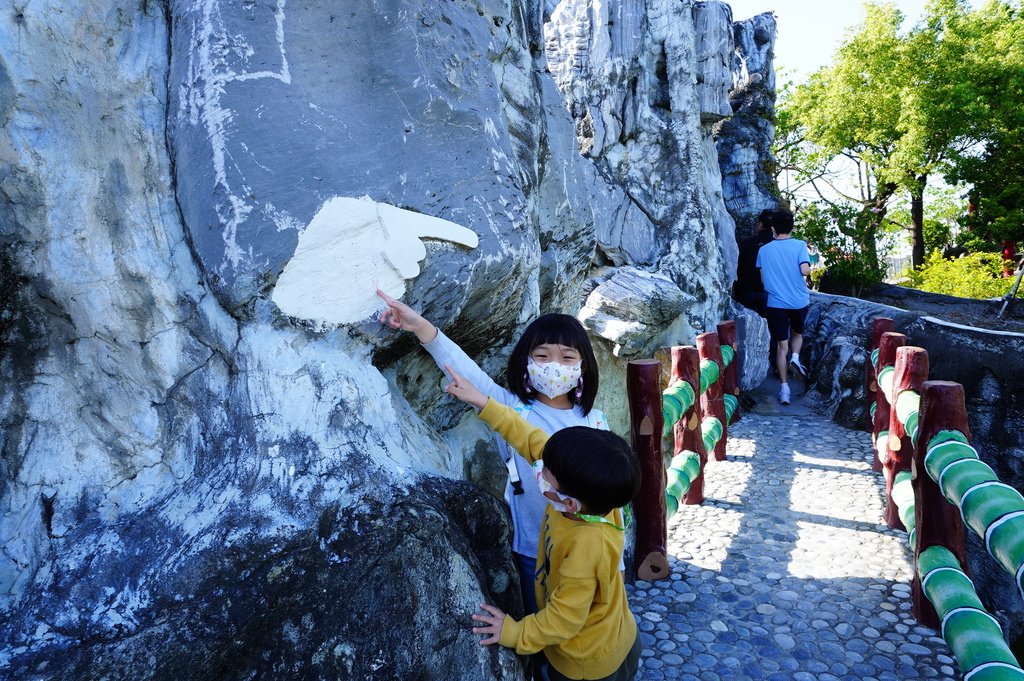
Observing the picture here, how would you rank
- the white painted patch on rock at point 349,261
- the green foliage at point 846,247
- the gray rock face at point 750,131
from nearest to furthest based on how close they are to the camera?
the white painted patch on rock at point 349,261, the gray rock face at point 750,131, the green foliage at point 846,247

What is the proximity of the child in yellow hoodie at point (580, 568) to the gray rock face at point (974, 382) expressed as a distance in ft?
10.2

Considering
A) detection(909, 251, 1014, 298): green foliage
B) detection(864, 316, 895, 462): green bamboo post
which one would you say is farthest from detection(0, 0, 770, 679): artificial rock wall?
detection(909, 251, 1014, 298): green foliage

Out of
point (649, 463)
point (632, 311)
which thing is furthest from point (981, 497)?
point (632, 311)

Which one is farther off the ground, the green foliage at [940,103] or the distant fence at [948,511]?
the green foliage at [940,103]

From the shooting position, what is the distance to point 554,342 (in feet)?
6.94

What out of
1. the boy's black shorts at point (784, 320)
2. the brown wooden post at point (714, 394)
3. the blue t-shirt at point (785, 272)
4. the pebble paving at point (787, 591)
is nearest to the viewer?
the pebble paving at point (787, 591)

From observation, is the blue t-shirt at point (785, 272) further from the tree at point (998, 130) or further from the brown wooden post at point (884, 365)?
the tree at point (998, 130)

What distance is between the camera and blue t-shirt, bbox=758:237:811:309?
6.38 meters

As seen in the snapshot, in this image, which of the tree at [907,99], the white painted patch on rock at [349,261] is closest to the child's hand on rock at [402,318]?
the white painted patch on rock at [349,261]

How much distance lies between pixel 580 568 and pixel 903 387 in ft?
8.97

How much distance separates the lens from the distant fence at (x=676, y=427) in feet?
10.8

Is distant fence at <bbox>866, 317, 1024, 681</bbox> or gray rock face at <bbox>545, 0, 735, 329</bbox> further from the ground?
gray rock face at <bbox>545, 0, 735, 329</bbox>

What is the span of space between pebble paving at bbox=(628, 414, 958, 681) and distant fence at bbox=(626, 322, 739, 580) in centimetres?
22

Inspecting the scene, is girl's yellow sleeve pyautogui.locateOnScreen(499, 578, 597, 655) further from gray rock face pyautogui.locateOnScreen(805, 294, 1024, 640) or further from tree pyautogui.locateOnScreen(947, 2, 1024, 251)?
tree pyautogui.locateOnScreen(947, 2, 1024, 251)
